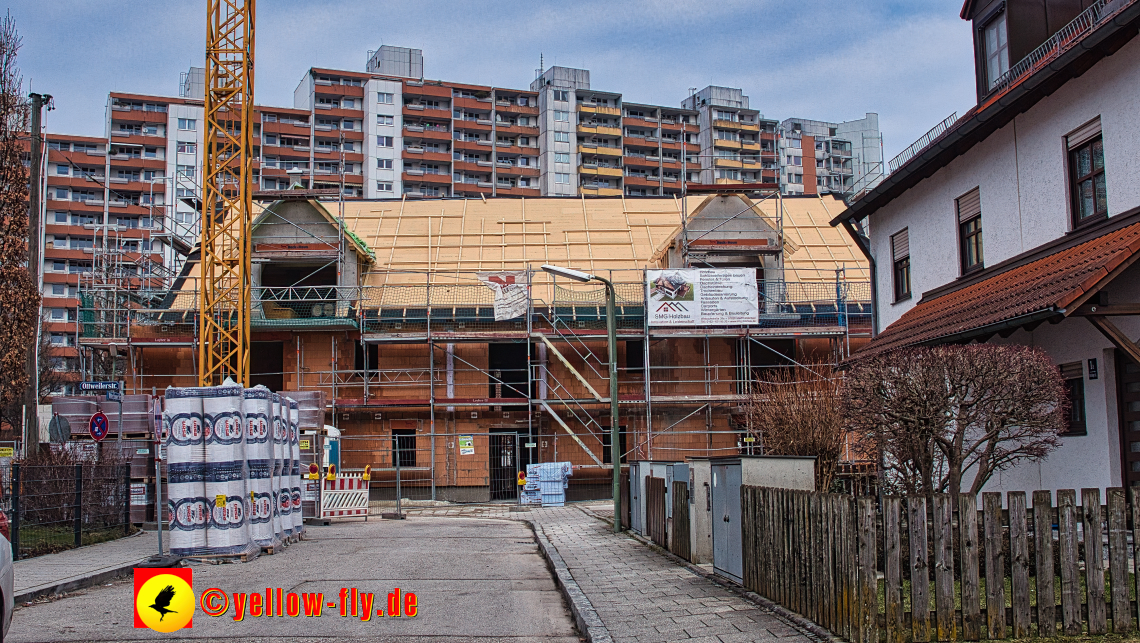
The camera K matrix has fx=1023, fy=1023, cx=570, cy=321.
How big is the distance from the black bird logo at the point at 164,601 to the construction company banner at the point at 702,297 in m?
20.9

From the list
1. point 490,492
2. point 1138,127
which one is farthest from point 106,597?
point 490,492

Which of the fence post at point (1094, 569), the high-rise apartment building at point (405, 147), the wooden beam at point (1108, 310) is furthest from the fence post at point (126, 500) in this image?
the high-rise apartment building at point (405, 147)

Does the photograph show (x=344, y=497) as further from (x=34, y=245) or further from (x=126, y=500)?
(x=34, y=245)

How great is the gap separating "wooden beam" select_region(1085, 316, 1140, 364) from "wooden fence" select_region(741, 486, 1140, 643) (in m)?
3.57

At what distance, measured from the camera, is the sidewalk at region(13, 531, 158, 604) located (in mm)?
11852

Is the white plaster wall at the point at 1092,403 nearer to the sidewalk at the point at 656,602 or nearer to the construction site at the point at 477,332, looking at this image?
the sidewalk at the point at 656,602

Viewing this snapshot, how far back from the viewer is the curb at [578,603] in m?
8.73

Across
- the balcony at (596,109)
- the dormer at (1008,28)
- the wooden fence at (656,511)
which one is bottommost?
the wooden fence at (656,511)

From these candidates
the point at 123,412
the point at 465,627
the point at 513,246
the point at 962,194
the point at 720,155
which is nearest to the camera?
the point at 465,627

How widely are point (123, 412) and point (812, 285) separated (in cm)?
2053

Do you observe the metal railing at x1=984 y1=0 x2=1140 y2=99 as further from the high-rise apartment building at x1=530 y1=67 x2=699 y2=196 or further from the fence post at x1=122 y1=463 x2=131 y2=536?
the high-rise apartment building at x1=530 y1=67 x2=699 y2=196

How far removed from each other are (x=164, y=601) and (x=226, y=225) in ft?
81.4

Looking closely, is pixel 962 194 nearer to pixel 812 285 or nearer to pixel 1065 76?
pixel 1065 76

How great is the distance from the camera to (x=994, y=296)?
1362cm
